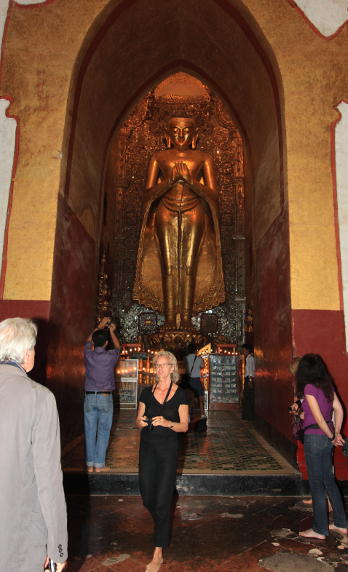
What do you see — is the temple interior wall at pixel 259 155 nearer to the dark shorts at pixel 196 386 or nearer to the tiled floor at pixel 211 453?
the tiled floor at pixel 211 453

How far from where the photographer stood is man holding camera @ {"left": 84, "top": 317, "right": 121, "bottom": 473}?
4098 millimetres

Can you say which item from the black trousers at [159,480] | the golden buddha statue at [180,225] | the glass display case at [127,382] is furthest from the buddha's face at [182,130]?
the black trousers at [159,480]

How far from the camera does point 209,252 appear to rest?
10219 millimetres

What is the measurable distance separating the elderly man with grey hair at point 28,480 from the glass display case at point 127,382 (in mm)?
6258

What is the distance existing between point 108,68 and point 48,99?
158cm

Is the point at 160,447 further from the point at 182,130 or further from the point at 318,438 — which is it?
the point at 182,130

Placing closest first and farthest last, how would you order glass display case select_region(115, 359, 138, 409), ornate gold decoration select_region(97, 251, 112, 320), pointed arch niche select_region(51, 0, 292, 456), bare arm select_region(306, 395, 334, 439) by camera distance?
bare arm select_region(306, 395, 334, 439) < pointed arch niche select_region(51, 0, 292, 456) < glass display case select_region(115, 359, 138, 409) < ornate gold decoration select_region(97, 251, 112, 320)

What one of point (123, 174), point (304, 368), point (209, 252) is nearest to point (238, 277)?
point (209, 252)

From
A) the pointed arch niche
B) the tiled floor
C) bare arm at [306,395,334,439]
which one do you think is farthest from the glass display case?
bare arm at [306,395,334,439]

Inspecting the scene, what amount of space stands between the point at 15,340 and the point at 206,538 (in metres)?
2.26

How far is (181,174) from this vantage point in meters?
9.12

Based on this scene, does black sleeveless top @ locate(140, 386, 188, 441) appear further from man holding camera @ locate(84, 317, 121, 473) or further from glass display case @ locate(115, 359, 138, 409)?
glass display case @ locate(115, 359, 138, 409)

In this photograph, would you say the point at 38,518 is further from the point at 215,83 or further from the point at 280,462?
the point at 215,83

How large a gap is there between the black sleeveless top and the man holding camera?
1.52 meters
